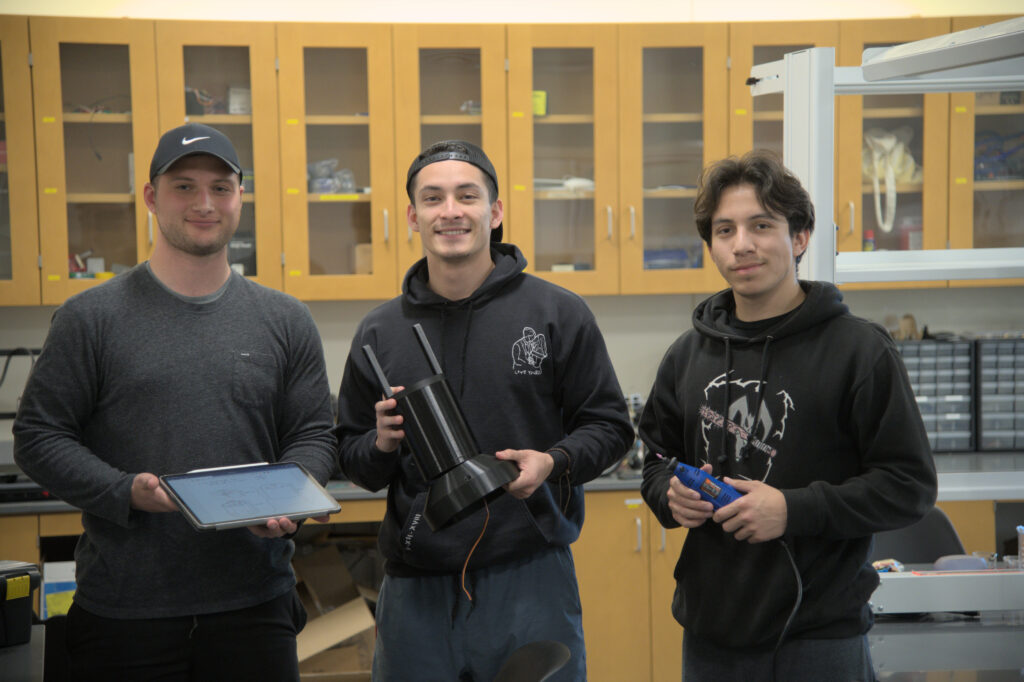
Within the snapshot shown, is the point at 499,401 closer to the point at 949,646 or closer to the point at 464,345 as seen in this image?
the point at 464,345

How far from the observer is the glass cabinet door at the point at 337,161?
3283 millimetres

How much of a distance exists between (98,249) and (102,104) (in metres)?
0.50

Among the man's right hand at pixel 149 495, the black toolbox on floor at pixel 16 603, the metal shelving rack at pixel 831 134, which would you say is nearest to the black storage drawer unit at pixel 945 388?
the metal shelving rack at pixel 831 134

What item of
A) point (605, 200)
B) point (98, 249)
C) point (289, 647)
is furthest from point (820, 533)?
point (98, 249)

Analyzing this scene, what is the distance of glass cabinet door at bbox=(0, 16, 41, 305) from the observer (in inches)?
123

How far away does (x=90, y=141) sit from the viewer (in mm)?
3234

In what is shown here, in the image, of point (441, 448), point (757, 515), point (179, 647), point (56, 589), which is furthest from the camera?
point (56, 589)

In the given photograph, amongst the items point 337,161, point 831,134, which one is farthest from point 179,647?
point 337,161

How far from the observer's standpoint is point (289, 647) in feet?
5.48

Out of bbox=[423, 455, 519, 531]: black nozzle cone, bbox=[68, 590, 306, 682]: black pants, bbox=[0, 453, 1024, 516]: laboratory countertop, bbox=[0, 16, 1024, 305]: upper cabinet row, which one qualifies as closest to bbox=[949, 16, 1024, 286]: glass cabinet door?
bbox=[0, 16, 1024, 305]: upper cabinet row

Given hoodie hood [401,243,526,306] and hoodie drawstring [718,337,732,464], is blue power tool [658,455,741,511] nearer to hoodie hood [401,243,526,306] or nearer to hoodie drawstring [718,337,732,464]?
hoodie drawstring [718,337,732,464]

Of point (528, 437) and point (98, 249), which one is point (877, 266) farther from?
point (98, 249)

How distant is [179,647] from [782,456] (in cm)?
105

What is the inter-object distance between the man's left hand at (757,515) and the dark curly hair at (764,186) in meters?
0.43
